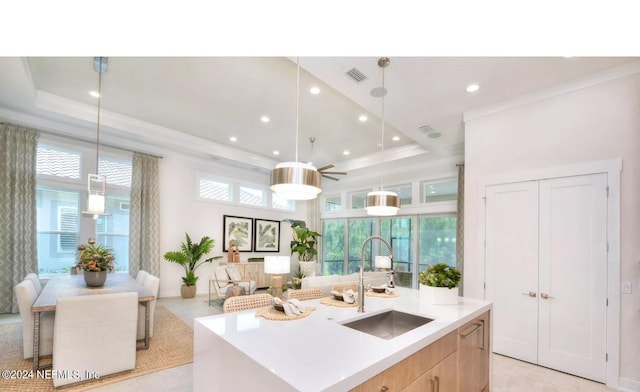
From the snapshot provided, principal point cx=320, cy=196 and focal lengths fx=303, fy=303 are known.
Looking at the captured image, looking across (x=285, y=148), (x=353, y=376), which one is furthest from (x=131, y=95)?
(x=353, y=376)

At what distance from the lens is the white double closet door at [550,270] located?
316cm

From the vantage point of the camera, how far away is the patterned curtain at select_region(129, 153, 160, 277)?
5965mm

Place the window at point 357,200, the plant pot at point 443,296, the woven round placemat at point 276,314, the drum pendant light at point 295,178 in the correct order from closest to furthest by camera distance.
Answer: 1. the drum pendant light at point 295,178
2. the woven round placemat at point 276,314
3. the plant pot at point 443,296
4. the window at point 357,200

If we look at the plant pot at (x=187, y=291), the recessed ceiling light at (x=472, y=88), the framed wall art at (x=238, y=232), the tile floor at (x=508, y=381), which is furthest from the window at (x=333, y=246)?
A: the recessed ceiling light at (x=472, y=88)

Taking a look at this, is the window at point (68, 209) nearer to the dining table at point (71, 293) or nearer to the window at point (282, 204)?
the dining table at point (71, 293)

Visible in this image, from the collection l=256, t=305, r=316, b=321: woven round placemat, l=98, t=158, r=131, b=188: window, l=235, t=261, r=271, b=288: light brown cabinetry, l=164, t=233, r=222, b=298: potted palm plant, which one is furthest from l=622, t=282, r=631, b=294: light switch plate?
l=98, t=158, r=131, b=188: window

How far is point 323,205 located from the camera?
9.45 m

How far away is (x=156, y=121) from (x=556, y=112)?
6.14 m

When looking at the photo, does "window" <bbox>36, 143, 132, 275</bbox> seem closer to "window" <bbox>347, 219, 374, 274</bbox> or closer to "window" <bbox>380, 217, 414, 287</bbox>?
"window" <bbox>347, 219, 374, 274</bbox>

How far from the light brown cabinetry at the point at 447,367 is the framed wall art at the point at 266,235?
6.26m

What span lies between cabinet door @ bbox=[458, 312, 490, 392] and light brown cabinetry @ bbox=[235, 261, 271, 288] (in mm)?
5561

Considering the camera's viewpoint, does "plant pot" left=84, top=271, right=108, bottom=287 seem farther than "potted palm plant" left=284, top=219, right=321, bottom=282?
No

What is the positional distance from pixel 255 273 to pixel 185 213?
2.16m

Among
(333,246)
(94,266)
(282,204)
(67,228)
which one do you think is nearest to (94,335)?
(94,266)
